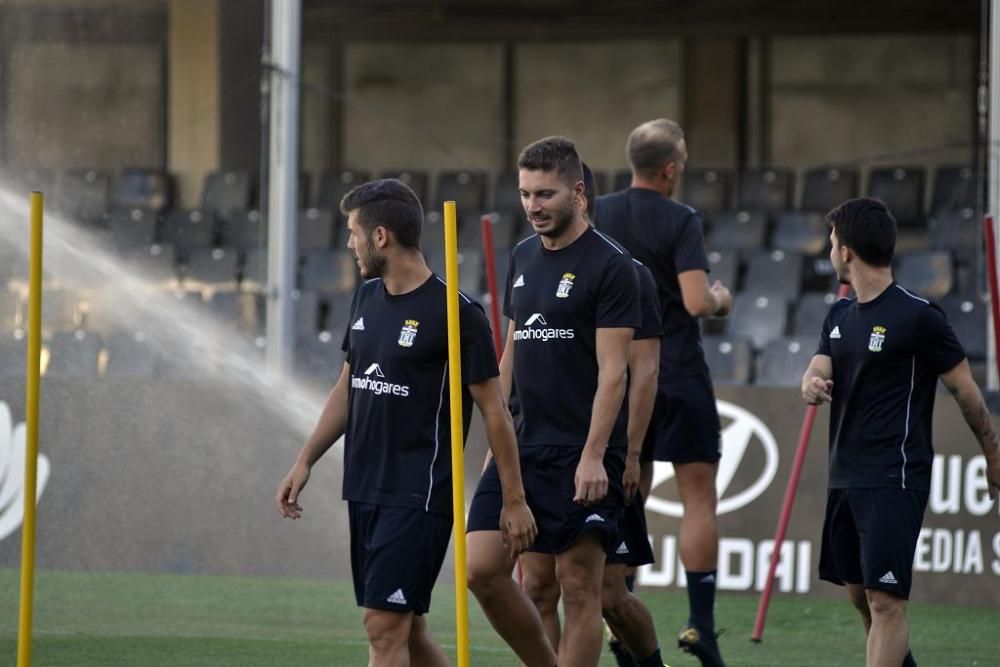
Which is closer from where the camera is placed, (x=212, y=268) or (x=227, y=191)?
(x=212, y=268)

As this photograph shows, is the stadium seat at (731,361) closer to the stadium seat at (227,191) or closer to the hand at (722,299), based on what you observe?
the stadium seat at (227,191)

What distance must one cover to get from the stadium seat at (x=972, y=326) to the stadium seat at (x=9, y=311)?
6103 millimetres

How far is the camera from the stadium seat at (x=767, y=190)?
54.0 ft

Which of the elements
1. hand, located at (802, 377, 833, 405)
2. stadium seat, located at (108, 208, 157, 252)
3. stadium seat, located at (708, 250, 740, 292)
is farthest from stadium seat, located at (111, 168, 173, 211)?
hand, located at (802, 377, 833, 405)

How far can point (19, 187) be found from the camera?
13211 mm

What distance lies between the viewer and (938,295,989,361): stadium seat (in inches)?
499

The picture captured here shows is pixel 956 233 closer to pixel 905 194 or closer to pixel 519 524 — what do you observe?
pixel 905 194

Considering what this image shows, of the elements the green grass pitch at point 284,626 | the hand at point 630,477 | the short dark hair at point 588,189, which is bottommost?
the green grass pitch at point 284,626

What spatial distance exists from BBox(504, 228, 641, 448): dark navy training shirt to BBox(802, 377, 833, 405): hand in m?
0.60

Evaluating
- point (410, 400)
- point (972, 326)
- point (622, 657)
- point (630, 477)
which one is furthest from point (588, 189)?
point (972, 326)

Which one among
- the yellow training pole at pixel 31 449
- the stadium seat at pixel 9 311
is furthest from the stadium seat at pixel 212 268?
the yellow training pole at pixel 31 449

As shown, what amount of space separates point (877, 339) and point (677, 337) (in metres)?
1.42

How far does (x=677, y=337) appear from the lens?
23.5 ft

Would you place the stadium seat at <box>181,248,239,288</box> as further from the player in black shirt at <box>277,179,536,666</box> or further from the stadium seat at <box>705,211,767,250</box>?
the player in black shirt at <box>277,179,536,666</box>
